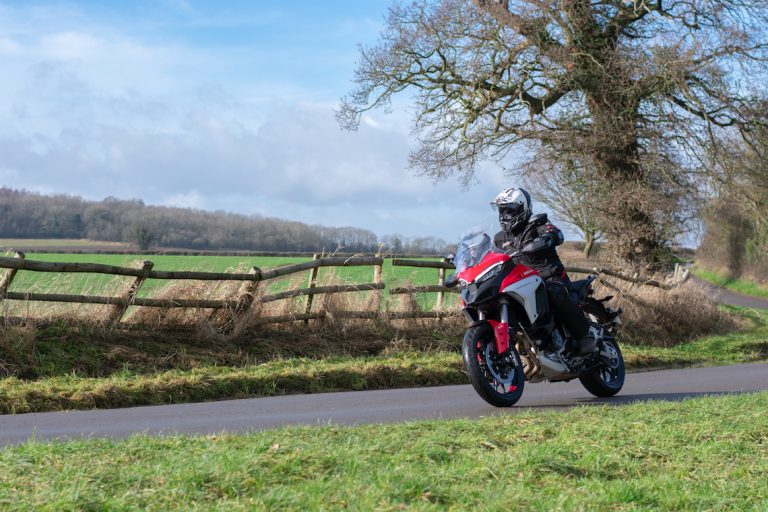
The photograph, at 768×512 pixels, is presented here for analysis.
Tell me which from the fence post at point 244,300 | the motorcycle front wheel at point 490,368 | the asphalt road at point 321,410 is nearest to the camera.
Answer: the asphalt road at point 321,410

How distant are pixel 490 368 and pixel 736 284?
4473cm

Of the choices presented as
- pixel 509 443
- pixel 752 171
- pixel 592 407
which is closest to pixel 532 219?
pixel 592 407

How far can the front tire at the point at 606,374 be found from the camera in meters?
10.4

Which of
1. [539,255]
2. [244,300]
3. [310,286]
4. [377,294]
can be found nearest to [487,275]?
[539,255]

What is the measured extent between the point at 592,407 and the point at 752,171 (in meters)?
20.3

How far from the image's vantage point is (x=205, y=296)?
43.2 feet

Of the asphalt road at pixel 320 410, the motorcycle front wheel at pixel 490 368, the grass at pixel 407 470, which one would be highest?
the motorcycle front wheel at pixel 490 368

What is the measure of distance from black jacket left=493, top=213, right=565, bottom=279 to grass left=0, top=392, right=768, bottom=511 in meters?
2.73

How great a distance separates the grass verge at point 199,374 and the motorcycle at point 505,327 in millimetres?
2876

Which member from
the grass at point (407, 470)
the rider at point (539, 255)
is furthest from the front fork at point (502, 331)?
the grass at point (407, 470)

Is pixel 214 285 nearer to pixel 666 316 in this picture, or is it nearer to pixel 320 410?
pixel 320 410

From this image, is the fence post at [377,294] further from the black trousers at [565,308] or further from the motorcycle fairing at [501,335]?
the motorcycle fairing at [501,335]

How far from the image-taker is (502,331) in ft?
29.0

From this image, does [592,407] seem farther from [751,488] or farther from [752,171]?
[752,171]
